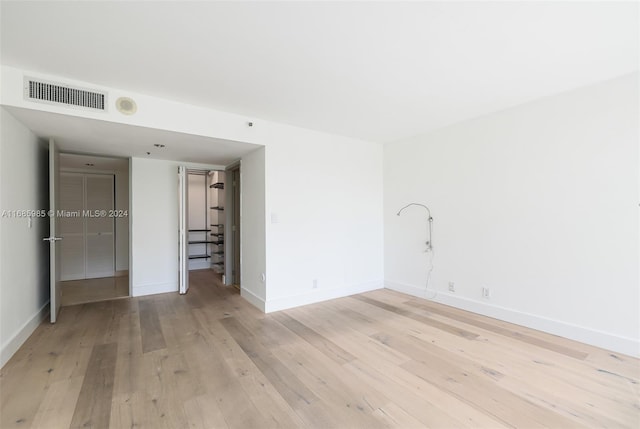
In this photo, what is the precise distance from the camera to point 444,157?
397 cm

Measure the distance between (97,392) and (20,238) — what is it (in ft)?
6.32

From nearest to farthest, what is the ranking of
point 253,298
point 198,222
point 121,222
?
1. point 253,298
2. point 121,222
3. point 198,222

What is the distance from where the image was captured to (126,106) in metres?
2.80

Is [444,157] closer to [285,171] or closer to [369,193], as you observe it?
[369,193]

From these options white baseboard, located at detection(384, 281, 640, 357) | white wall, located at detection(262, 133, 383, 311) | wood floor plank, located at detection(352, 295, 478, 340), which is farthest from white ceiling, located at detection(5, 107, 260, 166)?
white baseboard, located at detection(384, 281, 640, 357)

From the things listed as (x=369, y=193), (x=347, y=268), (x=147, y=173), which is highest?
(x=147, y=173)

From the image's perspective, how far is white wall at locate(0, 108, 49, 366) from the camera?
2486 millimetres

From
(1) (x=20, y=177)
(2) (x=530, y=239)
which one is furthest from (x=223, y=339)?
(2) (x=530, y=239)

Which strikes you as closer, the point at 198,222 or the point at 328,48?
the point at 328,48

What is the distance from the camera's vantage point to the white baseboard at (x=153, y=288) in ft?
14.6

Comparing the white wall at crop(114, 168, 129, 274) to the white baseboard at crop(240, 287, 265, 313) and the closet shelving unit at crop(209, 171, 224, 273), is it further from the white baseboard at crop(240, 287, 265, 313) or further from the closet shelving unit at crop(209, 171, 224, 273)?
the white baseboard at crop(240, 287, 265, 313)

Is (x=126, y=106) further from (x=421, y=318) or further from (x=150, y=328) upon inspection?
(x=421, y=318)

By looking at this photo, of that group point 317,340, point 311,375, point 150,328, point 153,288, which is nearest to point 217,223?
point 153,288

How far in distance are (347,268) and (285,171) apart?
1.78m
